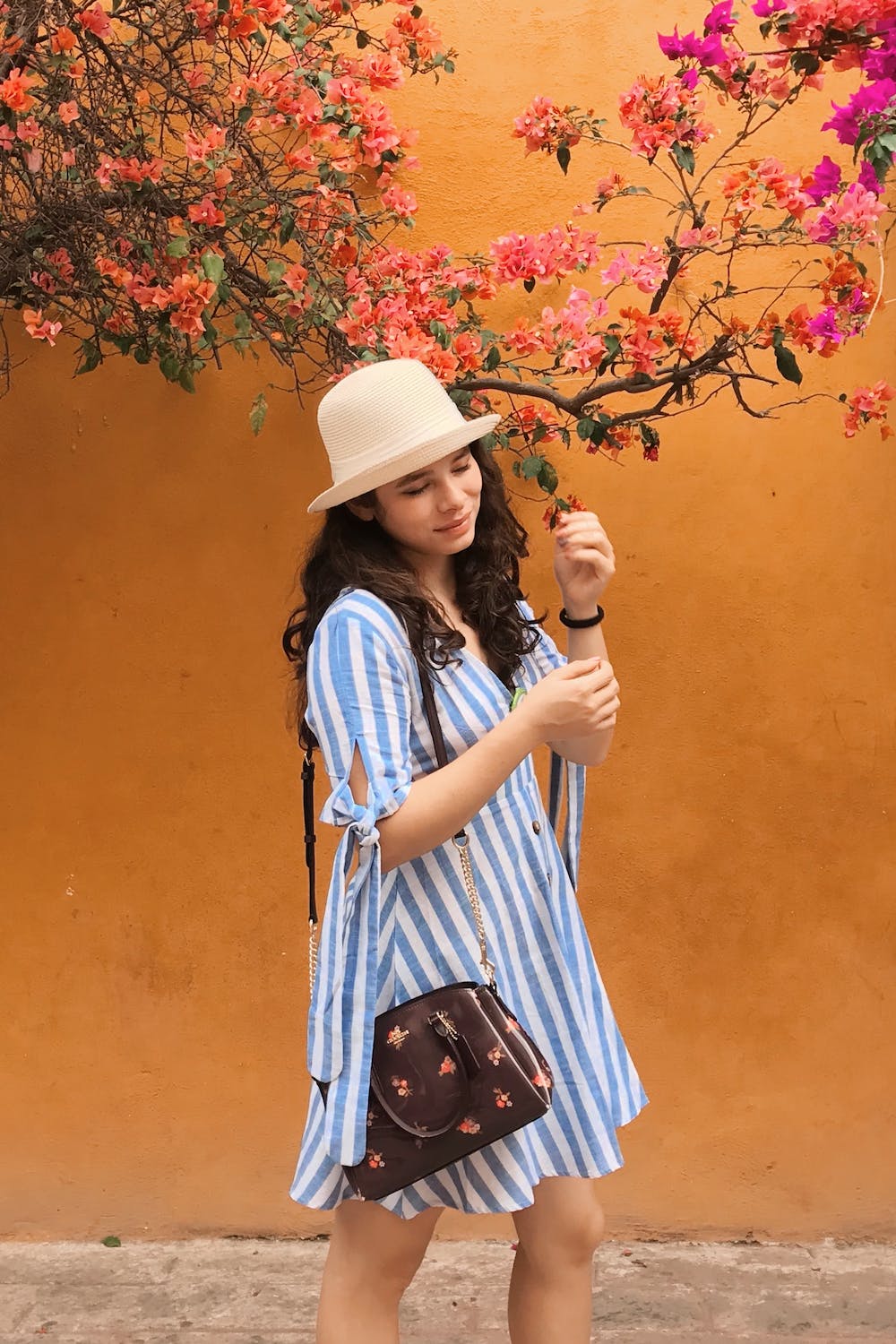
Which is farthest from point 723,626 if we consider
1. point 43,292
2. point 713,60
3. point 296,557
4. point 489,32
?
point 43,292

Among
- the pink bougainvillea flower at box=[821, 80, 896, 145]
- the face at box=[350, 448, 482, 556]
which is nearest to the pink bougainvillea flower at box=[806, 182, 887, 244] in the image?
the pink bougainvillea flower at box=[821, 80, 896, 145]

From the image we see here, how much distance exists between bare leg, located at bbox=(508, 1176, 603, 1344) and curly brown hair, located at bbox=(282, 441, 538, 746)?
0.78 meters

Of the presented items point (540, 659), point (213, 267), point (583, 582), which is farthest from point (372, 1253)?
point (213, 267)

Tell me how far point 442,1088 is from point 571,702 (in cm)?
55

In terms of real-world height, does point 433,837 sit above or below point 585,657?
below

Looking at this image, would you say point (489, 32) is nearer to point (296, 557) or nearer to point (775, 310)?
point (775, 310)

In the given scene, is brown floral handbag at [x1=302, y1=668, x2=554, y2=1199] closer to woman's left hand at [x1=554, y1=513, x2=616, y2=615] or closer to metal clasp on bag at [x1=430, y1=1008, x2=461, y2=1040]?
metal clasp on bag at [x1=430, y1=1008, x2=461, y2=1040]

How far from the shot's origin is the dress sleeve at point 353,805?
1.90 m

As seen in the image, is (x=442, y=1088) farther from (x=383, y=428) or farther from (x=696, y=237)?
(x=696, y=237)

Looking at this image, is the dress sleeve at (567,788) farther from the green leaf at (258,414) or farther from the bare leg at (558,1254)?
the green leaf at (258,414)

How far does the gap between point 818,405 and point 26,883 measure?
2189mm

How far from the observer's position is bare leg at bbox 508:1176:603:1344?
212cm

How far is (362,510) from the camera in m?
2.14

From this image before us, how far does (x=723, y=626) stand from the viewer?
3.33m
